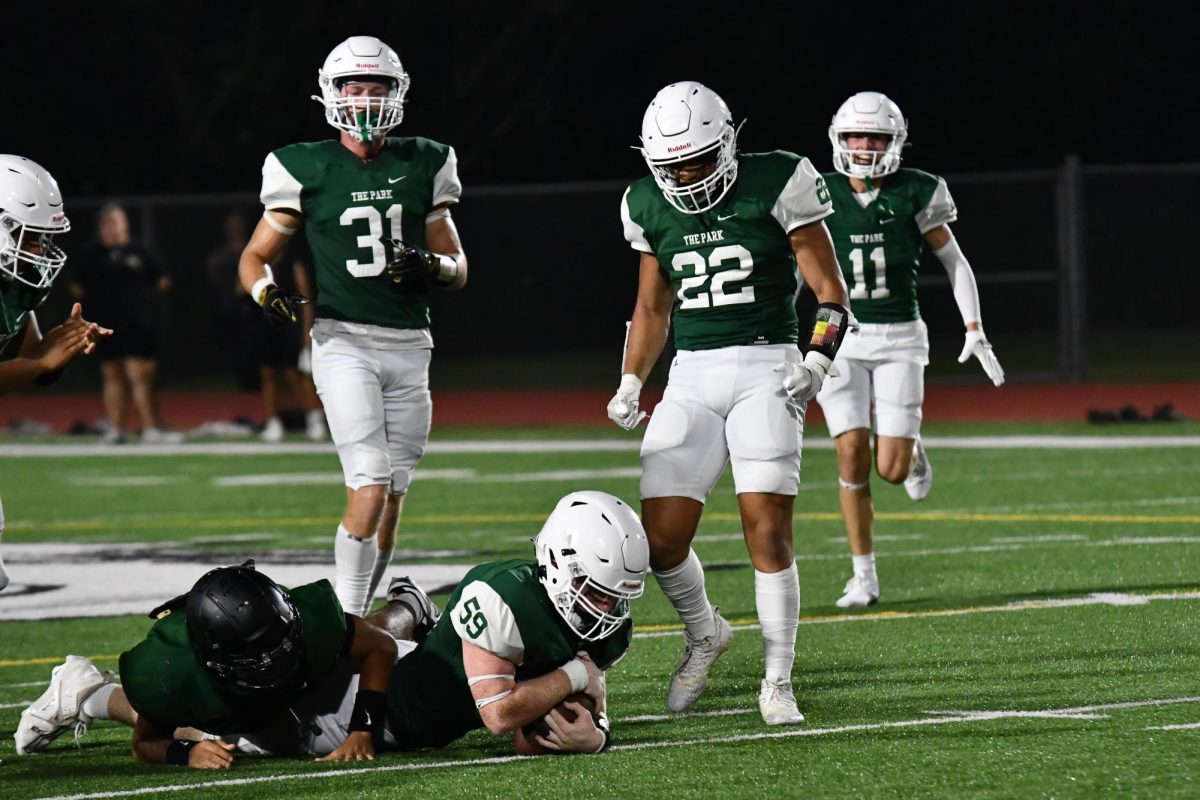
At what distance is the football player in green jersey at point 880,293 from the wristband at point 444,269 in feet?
5.95

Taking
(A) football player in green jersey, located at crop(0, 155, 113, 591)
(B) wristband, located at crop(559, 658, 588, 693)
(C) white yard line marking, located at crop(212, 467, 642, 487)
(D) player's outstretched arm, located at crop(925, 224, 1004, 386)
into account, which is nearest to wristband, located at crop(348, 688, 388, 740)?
(B) wristband, located at crop(559, 658, 588, 693)

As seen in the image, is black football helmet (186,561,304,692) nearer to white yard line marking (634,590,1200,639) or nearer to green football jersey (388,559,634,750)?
green football jersey (388,559,634,750)

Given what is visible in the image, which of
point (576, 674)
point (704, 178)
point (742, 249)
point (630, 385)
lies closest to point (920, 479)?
point (630, 385)

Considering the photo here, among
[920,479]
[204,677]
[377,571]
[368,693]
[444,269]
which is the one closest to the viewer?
[204,677]

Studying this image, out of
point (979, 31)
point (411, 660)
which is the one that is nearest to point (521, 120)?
point (979, 31)

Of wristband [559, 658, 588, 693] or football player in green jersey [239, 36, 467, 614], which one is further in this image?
football player in green jersey [239, 36, 467, 614]

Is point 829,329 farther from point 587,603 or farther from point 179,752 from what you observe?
point 179,752

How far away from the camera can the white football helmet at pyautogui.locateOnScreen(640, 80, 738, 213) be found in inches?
251

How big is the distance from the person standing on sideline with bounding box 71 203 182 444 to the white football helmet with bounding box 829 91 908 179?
31.7 feet

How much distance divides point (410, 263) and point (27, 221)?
1797 mm

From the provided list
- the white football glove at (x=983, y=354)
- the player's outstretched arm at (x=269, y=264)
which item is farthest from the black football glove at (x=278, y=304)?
the white football glove at (x=983, y=354)

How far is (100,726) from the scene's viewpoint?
680 cm

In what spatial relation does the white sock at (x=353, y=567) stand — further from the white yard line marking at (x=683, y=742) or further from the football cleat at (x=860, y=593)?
the football cleat at (x=860, y=593)

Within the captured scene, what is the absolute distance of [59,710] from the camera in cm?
617
